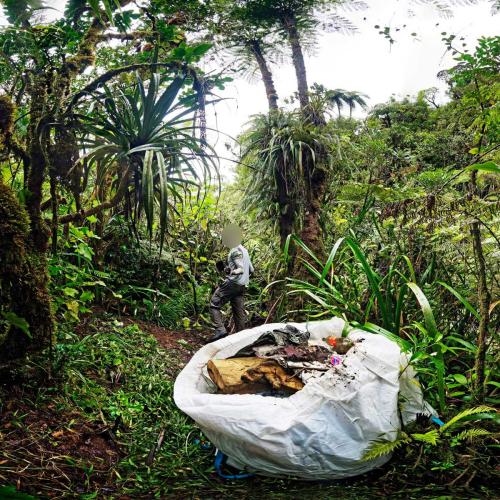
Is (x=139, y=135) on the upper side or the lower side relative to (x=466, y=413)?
upper

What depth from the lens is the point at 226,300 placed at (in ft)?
13.9

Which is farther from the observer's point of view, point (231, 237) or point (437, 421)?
point (231, 237)

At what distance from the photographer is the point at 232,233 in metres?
4.16

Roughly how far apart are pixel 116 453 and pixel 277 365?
31.2 inches

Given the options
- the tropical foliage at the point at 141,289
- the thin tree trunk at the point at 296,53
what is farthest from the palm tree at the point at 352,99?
the tropical foliage at the point at 141,289

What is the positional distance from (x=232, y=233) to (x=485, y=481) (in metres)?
3.09

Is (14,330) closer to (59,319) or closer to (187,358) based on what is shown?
(59,319)

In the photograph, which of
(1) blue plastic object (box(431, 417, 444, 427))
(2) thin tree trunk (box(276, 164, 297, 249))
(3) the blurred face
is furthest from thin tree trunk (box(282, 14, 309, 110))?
(1) blue plastic object (box(431, 417, 444, 427))

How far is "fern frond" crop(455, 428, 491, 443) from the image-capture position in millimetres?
1415

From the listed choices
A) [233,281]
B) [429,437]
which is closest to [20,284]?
[429,437]

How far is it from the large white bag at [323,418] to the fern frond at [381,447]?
0.02m

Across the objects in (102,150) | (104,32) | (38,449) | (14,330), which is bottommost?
(38,449)

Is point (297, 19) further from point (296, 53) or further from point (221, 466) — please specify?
point (221, 466)

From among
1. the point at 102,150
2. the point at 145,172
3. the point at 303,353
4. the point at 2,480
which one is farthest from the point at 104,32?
the point at 2,480
